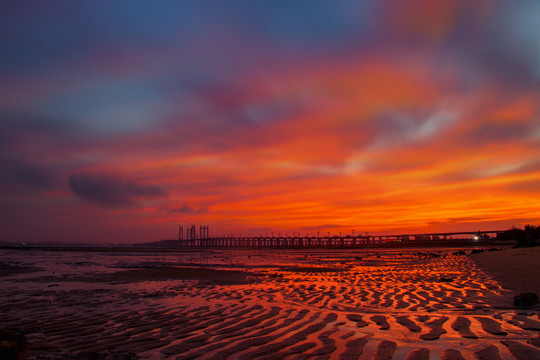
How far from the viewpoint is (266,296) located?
474 inches

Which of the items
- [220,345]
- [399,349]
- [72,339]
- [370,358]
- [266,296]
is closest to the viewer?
[370,358]

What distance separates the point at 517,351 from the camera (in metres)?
5.40

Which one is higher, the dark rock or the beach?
the dark rock

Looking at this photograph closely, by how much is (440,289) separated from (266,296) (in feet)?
21.7

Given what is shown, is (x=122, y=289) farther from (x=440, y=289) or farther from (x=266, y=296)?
(x=440, y=289)

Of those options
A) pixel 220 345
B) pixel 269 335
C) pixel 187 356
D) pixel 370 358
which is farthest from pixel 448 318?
pixel 187 356

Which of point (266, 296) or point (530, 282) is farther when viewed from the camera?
point (530, 282)

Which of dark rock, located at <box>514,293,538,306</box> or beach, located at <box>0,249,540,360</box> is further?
dark rock, located at <box>514,293,538,306</box>

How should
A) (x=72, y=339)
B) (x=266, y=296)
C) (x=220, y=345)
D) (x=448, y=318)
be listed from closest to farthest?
(x=220, y=345), (x=72, y=339), (x=448, y=318), (x=266, y=296)

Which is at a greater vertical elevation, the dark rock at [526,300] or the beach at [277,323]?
the dark rock at [526,300]

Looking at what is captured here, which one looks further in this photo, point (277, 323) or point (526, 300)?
point (526, 300)

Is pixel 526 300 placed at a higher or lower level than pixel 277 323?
higher

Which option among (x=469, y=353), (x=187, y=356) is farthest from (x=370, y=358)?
(x=187, y=356)

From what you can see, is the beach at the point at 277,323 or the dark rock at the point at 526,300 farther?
the dark rock at the point at 526,300
